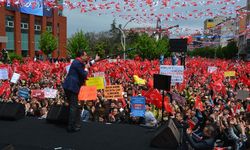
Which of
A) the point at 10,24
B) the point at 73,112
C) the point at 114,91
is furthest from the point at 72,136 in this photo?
the point at 10,24

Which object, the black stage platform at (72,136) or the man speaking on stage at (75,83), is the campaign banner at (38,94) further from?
the man speaking on stage at (75,83)

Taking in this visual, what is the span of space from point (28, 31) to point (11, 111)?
2008 inches

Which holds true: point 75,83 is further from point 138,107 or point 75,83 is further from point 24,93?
point 24,93

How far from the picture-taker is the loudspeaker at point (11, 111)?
8.10m

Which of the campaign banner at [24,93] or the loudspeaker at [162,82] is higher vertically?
the loudspeaker at [162,82]

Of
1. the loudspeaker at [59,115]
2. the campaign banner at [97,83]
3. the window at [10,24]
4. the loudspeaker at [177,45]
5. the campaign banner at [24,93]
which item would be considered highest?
the window at [10,24]

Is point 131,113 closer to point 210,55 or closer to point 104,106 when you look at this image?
point 104,106

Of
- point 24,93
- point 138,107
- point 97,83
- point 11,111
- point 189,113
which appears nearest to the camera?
point 11,111

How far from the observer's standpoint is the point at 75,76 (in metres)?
7.30

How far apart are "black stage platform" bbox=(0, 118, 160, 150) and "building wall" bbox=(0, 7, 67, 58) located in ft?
148

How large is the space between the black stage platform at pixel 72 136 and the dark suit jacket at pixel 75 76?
0.89 metres

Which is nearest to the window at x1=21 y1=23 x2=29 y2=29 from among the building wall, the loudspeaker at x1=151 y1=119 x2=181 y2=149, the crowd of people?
the building wall

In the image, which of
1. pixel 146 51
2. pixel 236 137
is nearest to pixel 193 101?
pixel 236 137

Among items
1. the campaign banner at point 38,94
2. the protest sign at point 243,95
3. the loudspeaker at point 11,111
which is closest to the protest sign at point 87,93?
the campaign banner at point 38,94
